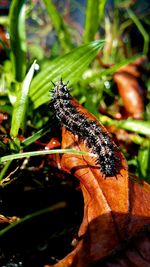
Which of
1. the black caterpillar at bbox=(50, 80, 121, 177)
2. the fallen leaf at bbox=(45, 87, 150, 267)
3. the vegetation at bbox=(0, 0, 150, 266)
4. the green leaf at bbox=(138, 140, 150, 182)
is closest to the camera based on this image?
the fallen leaf at bbox=(45, 87, 150, 267)

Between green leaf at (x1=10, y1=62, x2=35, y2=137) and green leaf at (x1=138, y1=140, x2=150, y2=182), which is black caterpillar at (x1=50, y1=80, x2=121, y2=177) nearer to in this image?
green leaf at (x1=10, y1=62, x2=35, y2=137)

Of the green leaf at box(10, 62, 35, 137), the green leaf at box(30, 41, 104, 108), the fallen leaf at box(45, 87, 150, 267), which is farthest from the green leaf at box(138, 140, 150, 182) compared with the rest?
the green leaf at box(10, 62, 35, 137)

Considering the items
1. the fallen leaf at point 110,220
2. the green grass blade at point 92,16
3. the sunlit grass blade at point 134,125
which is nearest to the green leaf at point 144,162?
the sunlit grass blade at point 134,125

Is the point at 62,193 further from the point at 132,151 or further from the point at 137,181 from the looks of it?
the point at 132,151

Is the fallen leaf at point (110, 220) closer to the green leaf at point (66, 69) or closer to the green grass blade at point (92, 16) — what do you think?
the green leaf at point (66, 69)

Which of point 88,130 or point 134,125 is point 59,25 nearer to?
point 134,125
